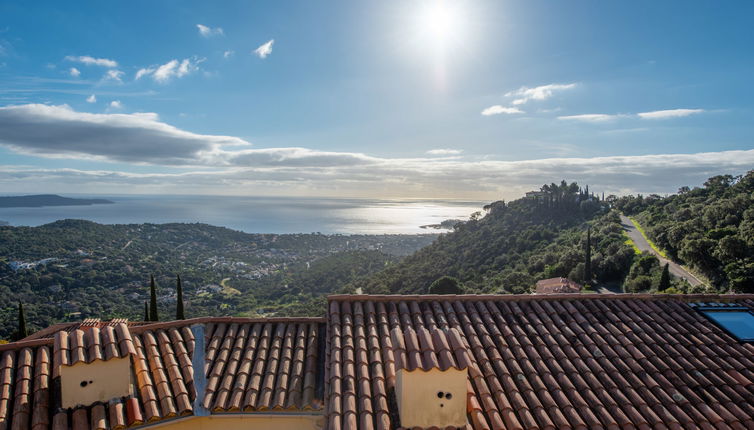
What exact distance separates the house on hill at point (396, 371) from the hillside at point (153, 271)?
1110 inches

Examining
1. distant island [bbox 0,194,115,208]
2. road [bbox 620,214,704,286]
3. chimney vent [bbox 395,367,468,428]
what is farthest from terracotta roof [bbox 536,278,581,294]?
distant island [bbox 0,194,115,208]

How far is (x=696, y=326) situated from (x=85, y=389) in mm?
9071

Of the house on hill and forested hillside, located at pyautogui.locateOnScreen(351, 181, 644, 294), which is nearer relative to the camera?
the house on hill

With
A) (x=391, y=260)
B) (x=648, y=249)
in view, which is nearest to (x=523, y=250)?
(x=648, y=249)

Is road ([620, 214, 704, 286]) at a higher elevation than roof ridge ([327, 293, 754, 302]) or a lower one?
lower

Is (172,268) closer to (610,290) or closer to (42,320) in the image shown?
(42,320)

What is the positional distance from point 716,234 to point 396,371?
3544cm

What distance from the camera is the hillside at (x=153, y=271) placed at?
37938 mm

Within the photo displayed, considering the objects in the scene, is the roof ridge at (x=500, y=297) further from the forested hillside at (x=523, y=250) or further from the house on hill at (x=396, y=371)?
the forested hillside at (x=523, y=250)

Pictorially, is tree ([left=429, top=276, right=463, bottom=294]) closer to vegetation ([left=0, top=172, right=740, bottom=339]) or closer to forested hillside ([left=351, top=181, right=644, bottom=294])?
vegetation ([left=0, top=172, right=740, bottom=339])

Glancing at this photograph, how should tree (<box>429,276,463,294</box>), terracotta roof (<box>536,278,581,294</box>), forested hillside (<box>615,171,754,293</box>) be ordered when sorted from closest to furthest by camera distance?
forested hillside (<box>615,171,754,293</box>) < terracotta roof (<box>536,278,581,294</box>) < tree (<box>429,276,463,294</box>)

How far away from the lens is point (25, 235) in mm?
55000

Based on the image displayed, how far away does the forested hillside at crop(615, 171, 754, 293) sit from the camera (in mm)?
25270

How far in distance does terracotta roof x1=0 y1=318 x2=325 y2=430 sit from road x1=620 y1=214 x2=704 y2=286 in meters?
29.6
